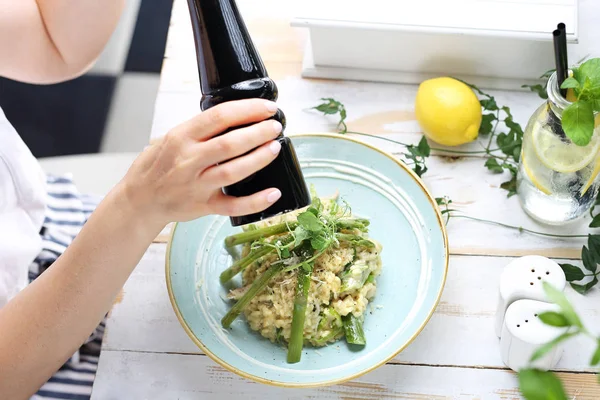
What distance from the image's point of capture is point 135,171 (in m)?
0.79

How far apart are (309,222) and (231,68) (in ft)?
0.77

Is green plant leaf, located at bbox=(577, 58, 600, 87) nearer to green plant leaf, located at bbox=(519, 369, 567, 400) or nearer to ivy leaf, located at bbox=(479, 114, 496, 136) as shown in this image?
→ ivy leaf, located at bbox=(479, 114, 496, 136)

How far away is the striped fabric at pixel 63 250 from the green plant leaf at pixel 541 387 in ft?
2.66

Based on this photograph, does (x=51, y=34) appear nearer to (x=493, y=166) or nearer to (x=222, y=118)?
(x=222, y=118)

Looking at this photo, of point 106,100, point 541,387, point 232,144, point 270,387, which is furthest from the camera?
point 106,100

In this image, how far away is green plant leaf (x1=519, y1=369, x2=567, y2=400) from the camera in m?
0.31

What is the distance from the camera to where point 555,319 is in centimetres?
33

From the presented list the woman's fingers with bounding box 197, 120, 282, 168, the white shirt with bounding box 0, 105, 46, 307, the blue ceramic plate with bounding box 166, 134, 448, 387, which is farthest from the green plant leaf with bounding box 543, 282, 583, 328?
the white shirt with bounding box 0, 105, 46, 307

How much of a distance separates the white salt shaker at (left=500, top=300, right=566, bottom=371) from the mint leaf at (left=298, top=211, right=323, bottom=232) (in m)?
0.26

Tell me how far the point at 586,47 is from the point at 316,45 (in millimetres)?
451

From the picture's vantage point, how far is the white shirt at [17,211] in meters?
0.99

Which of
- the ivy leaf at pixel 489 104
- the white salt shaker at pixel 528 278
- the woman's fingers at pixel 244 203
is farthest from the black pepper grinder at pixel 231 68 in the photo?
the ivy leaf at pixel 489 104

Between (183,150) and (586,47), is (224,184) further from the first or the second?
(586,47)

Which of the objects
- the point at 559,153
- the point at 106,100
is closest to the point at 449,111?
the point at 559,153
